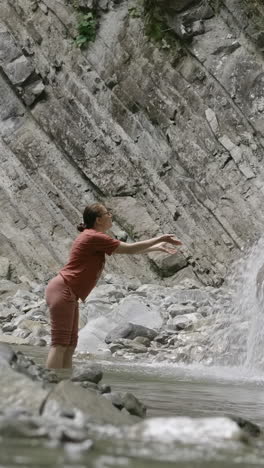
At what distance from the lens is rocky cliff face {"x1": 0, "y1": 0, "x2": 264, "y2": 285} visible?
14234 mm

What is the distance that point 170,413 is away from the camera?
3.85 metres

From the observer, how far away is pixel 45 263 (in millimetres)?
17516

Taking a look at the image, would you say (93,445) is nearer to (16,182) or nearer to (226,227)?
(226,227)

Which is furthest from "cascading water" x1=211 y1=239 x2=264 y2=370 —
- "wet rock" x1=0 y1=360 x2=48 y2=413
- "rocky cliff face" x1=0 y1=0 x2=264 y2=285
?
"wet rock" x1=0 y1=360 x2=48 y2=413


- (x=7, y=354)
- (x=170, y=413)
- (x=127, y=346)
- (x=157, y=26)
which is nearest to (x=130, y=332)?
(x=127, y=346)

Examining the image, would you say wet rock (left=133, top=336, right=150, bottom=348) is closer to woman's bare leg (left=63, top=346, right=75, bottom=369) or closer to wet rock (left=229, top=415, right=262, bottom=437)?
woman's bare leg (left=63, top=346, right=75, bottom=369)

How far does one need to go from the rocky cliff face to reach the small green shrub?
6.5 inches

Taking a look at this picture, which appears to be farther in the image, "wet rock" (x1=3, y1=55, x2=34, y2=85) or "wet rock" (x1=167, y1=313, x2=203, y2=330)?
"wet rock" (x1=3, y1=55, x2=34, y2=85)

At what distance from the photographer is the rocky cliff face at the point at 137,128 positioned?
14.2 meters

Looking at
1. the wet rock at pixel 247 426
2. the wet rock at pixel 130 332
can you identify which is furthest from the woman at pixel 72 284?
the wet rock at pixel 130 332

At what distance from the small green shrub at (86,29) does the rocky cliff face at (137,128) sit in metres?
0.17

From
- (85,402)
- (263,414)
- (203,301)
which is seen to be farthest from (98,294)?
(85,402)

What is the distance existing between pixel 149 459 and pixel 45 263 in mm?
15371

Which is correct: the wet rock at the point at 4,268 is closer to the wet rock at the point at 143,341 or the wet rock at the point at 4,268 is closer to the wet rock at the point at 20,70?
the wet rock at the point at 20,70
